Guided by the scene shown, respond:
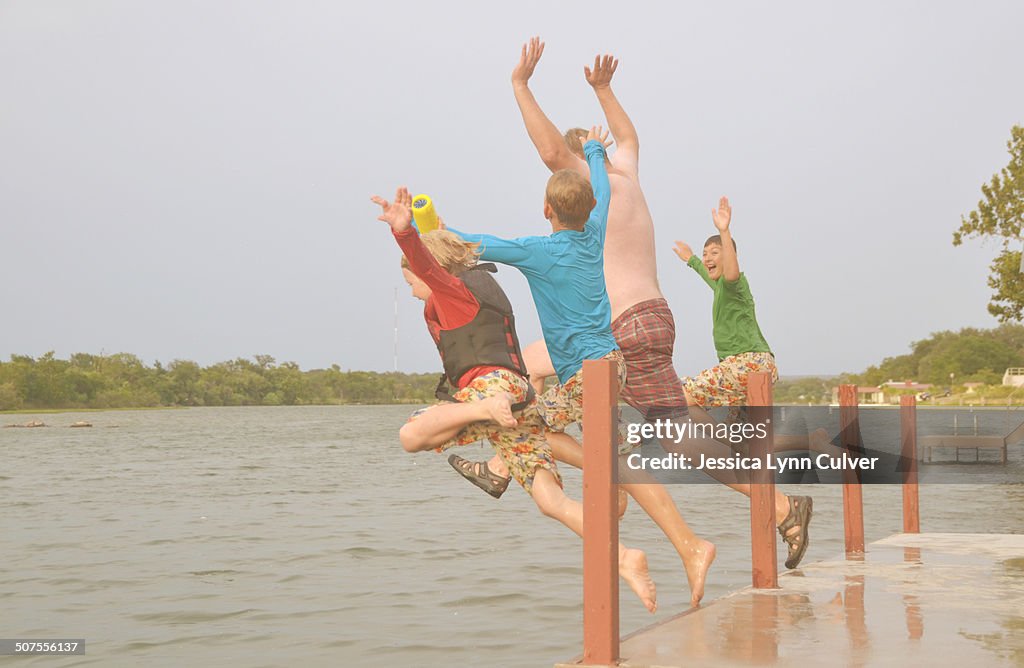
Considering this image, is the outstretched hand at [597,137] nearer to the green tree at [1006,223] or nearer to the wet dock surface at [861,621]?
the wet dock surface at [861,621]

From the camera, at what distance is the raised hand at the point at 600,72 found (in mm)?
6340

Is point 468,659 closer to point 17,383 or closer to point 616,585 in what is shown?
point 616,585

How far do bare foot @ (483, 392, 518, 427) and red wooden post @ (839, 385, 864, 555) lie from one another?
15.5 feet

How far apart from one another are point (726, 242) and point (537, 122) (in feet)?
6.55

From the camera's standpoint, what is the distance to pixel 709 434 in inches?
266

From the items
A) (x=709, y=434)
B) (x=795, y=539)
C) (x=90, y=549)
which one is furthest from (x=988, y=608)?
(x=90, y=549)

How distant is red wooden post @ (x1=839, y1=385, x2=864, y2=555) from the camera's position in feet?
28.6

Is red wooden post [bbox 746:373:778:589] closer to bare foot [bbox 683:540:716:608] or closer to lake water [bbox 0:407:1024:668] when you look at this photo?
bare foot [bbox 683:540:716:608]

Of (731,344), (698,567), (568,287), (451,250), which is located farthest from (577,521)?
(731,344)

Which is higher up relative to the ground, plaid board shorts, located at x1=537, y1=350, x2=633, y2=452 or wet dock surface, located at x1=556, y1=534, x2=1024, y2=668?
plaid board shorts, located at x1=537, y1=350, x2=633, y2=452

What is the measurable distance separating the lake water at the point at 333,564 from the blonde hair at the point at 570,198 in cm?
448

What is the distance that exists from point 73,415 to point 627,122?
411 feet

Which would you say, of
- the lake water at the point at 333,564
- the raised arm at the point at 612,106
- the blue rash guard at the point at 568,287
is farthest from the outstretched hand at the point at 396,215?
the lake water at the point at 333,564

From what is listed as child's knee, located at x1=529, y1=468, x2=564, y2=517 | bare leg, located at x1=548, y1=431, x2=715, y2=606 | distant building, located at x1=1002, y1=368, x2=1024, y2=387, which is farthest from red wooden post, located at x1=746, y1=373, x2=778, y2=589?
distant building, located at x1=1002, y1=368, x2=1024, y2=387
